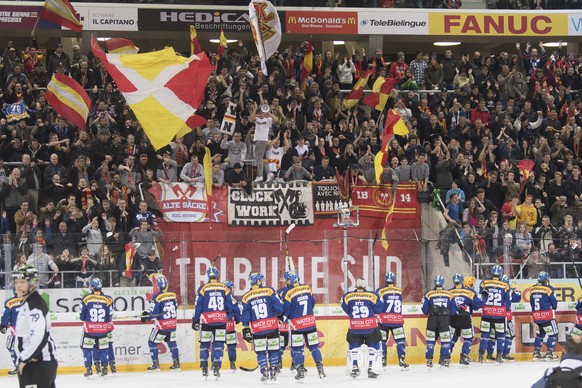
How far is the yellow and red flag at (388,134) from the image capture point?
24609 mm

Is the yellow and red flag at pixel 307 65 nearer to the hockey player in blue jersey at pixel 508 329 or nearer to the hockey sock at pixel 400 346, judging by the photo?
the hockey player in blue jersey at pixel 508 329

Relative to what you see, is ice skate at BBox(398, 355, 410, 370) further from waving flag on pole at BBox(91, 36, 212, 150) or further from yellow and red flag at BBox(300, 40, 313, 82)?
yellow and red flag at BBox(300, 40, 313, 82)

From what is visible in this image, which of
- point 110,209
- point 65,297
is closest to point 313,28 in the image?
point 110,209

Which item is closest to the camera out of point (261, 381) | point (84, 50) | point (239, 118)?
point (261, 381)

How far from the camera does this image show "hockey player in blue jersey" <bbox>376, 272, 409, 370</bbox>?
70.9 feet

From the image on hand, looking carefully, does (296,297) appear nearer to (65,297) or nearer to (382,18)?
(65,297)

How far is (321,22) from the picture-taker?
3125cm

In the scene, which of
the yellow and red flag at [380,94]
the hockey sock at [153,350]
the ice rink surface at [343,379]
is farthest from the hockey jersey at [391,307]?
the yellow and red flag at [380,94]

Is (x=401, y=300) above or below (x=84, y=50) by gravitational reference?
below

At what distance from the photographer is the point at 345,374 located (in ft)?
68.8

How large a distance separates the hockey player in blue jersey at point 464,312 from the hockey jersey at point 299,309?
3055mm

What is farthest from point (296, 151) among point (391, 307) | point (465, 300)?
point (465, 300)

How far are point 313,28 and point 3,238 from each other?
1237 cm

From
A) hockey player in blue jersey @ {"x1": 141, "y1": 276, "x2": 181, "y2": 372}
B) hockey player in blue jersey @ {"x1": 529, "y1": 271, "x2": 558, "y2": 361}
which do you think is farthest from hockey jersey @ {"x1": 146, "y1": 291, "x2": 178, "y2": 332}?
hockey player in blue jersey @ {"x1": 529, "y1": 271, "x2": 558, "y2": 361}
